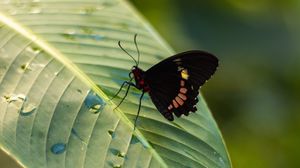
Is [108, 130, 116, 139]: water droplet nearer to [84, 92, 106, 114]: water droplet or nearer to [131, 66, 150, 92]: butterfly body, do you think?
[84, 92, 106, 114]: water droplet

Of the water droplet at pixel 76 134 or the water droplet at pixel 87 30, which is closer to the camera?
the water droplet at pixel 76 134

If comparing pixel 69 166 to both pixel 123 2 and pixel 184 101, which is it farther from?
pixel 123 2

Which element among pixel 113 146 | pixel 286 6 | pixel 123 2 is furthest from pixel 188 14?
pixel 113 146

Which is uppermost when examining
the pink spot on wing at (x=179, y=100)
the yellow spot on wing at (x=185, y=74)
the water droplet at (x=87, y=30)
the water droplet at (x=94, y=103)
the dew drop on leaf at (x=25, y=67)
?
the water droplet at (x=87, y=30)

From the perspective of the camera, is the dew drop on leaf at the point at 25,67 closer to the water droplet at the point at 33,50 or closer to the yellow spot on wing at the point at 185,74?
the water droplet at the point at 33,50

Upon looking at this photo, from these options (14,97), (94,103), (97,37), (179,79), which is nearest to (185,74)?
(179,79)

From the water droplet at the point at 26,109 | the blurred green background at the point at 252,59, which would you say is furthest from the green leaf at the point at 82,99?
the blurred green background at the point at 252,59
